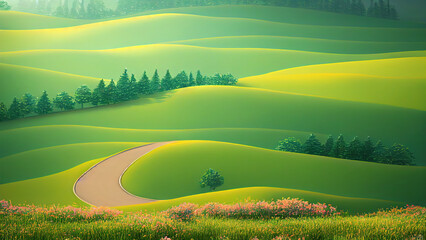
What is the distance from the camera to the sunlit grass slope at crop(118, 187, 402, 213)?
273 inches

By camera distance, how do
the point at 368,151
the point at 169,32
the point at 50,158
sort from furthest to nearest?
the point at 169,32, the point at 368,151, the point at 50,158

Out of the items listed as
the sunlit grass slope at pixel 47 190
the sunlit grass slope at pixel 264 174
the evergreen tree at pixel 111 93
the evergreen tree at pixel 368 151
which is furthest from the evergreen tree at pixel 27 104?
the evergreen tree at pixel 368 151

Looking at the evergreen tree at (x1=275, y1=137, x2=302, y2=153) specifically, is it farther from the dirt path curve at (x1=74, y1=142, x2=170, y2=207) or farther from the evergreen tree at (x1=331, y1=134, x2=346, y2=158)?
the dirt path curve at (x1=74, y1=142, x2=170, y2=207)

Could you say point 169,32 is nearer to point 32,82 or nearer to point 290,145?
point 32,82

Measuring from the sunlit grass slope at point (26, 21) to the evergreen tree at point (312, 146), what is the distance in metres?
7.13

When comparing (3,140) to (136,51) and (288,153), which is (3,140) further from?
(288,153)

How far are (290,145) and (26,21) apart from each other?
25.3ft

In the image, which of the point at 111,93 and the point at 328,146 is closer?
the point at 328,146

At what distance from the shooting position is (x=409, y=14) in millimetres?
10406

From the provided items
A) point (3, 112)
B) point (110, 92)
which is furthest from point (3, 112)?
point (110, 92)

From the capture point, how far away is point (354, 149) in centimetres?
823

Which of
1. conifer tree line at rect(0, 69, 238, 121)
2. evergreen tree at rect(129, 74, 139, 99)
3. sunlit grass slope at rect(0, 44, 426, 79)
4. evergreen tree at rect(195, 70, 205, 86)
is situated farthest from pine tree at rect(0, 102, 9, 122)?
evergreen tree at rect(195, 70, 205, 86)

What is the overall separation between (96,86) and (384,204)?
23.2 ft

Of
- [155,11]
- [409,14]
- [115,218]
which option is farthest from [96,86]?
[409,14]
